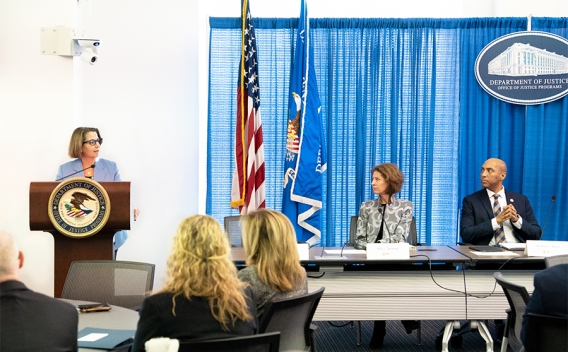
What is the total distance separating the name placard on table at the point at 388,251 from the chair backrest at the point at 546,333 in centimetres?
165

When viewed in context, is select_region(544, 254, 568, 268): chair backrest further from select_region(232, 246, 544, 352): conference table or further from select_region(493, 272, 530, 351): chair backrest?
select_region(232, 246, 544, 352): conference table

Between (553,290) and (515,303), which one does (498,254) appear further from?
(553,290)

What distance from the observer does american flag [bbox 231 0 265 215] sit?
590 centimetres

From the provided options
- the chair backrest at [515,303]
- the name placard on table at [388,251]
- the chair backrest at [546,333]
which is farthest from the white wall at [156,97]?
the chair backrest at [546,333]

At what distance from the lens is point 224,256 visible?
231 centimetres

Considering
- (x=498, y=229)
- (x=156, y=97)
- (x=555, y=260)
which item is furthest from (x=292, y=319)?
(x=156, y=97)

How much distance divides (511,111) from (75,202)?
178 inches

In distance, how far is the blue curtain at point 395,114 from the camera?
6367mm

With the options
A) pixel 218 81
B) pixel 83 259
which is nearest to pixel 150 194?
pixel 218 81

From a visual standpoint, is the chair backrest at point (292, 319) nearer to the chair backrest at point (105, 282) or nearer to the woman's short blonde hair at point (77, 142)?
the chair backrest at point (105, 282)

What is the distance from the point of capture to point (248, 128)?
5.93 metres

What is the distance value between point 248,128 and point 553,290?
3758 mm

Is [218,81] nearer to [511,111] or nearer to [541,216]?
[511,111]

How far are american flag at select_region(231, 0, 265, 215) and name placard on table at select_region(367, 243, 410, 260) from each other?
6.03 ft
